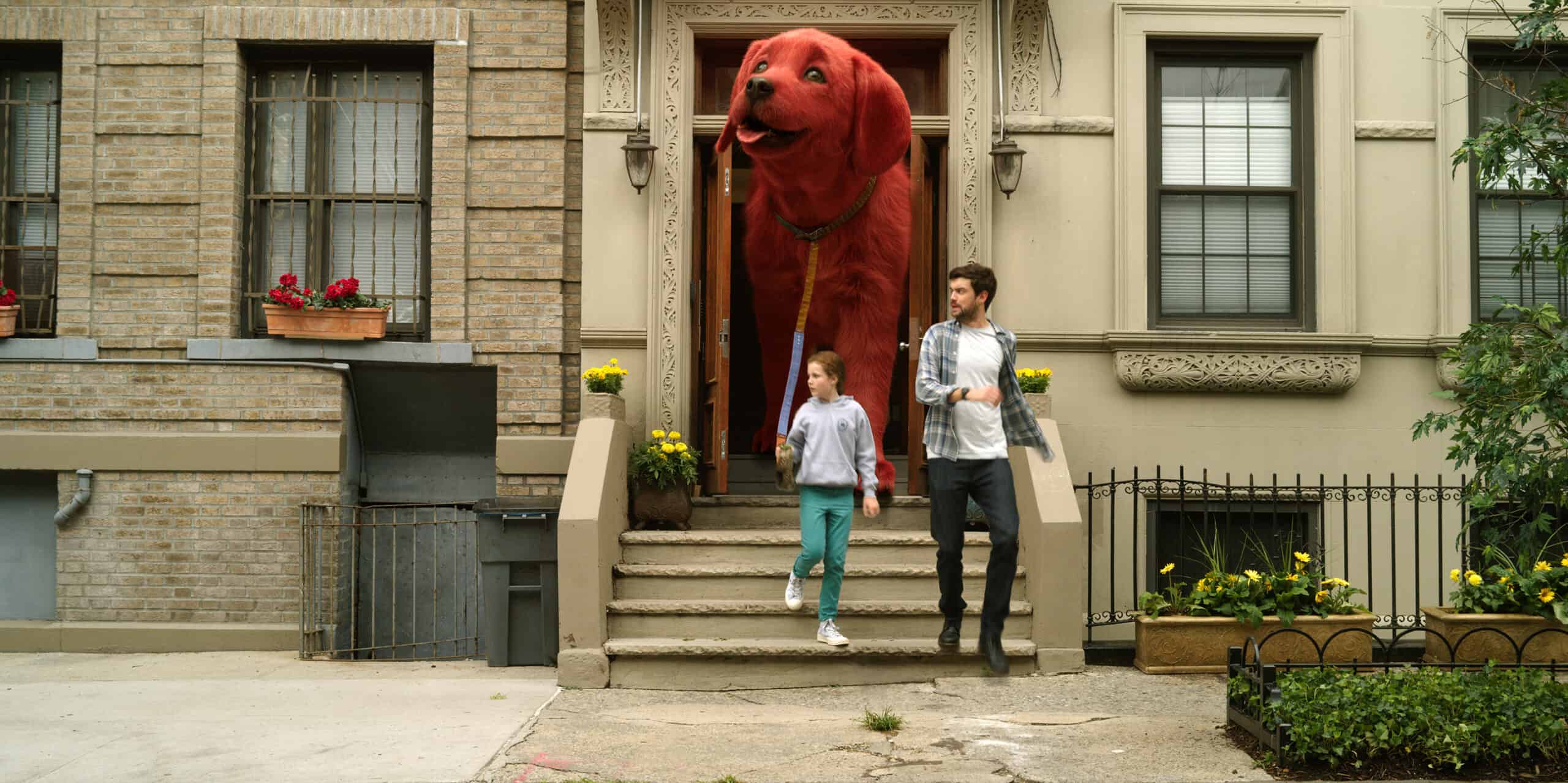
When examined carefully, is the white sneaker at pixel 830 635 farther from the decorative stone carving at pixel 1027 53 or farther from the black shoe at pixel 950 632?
the decorative stone carving at pixel 1027 53

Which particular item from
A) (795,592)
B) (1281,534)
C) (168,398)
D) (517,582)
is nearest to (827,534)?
(795,592)

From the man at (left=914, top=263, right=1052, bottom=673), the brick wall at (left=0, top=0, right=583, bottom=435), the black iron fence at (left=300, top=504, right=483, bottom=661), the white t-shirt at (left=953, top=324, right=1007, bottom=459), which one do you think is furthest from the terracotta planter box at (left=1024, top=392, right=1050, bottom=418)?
the black iron fence at (left=300, top=504, right=483, bottom=661)

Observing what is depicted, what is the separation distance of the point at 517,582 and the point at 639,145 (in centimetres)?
304

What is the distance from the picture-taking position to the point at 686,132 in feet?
30.0

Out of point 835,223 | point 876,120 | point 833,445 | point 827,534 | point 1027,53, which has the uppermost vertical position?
point 1027,53

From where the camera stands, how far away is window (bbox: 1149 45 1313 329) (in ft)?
→ 30.8

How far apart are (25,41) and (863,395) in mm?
6510

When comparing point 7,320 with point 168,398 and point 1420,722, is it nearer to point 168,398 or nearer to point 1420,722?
point 168,398

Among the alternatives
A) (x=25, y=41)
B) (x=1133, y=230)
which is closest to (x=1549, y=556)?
(x=1133, y=230)

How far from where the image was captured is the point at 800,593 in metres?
7.04

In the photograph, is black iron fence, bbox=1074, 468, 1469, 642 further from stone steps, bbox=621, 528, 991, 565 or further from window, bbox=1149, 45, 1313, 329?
stone steps, bbox=621, 528, 991, 565

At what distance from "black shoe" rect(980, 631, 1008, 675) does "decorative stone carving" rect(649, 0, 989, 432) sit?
317cm

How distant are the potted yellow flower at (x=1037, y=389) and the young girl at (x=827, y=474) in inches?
62.0

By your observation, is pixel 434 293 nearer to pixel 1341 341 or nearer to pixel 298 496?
pixel 298 496
